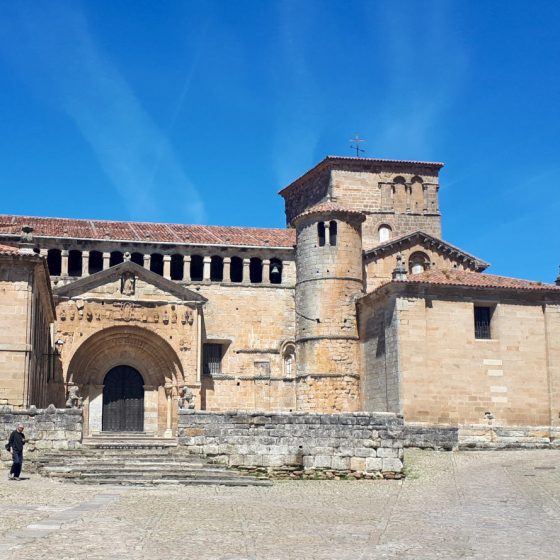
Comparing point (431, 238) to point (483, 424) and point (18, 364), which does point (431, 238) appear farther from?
point (18, 364)

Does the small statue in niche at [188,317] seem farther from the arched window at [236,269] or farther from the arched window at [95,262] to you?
the arched window at [95,262]

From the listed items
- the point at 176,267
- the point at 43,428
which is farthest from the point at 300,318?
the point at 43,428

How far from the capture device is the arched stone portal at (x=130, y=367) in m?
34.9

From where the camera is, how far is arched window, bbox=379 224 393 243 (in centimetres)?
4294

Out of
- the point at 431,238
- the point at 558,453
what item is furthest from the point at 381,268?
the point at 558,453

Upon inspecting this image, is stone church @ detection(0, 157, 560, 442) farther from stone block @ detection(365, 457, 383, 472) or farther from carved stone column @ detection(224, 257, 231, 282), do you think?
stone block @ detection(365, 457, 383, 472)

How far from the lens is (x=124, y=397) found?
117 feet

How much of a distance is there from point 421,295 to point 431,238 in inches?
337

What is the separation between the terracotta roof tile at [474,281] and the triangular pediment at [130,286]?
28.8 ft

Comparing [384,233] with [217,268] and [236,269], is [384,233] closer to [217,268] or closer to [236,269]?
[236,269]

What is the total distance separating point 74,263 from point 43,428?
1871 cm

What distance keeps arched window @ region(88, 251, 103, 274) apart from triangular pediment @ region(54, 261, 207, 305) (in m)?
3.07

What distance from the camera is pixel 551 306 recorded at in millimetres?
33344

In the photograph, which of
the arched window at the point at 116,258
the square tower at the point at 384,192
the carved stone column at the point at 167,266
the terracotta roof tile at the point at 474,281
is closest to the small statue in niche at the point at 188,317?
the carved stone column at the point at 167,266
